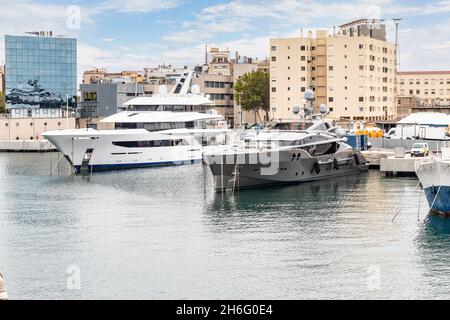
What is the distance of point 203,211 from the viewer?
→ 28.5 meters

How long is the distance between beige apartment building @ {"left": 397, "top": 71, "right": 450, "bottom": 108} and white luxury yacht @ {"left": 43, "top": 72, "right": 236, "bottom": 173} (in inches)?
2525

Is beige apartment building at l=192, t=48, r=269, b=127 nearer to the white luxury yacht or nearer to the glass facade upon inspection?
the glass facade

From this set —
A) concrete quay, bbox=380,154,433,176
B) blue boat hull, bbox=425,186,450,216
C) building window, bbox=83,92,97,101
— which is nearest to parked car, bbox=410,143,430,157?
concrete quay, bbox=380,154,433,176

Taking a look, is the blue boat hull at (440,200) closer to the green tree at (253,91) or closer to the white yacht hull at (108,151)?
the white yacht hull at (108,151)

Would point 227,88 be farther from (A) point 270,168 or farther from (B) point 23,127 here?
(A) point 270,168

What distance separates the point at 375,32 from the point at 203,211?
5651 centimetres

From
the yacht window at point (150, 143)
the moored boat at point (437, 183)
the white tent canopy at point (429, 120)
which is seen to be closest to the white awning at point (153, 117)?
the yacht window at point (150, 143)

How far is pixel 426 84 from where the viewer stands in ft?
379

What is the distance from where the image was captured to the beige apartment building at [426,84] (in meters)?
114

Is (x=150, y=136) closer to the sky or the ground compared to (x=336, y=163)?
closer to the sky

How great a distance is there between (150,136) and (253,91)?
36133 millimetres

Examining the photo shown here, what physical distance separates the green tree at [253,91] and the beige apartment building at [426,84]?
34510 millimetres

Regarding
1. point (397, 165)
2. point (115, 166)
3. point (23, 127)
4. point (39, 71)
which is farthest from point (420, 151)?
point (39, 71)
